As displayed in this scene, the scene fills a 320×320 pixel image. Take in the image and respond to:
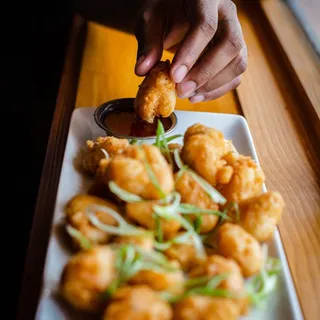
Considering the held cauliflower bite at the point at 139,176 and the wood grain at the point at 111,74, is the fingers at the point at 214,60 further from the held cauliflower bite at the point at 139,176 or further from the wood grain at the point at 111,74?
the held cauliflower bite at the point at 139,176

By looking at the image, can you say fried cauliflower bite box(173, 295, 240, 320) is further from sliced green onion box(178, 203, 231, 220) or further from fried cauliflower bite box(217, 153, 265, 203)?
fried cauliflower bite box(217, 153, 265, 203)

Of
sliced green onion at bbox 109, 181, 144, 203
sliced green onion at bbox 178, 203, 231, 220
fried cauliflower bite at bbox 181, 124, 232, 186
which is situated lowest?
sliced green onion at bbox 109, 181, 144, 203

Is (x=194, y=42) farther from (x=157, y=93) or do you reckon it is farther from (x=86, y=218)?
(x=86, y=218)

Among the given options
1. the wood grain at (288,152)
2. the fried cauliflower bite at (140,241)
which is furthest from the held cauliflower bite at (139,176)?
the wood grain at (288,152)

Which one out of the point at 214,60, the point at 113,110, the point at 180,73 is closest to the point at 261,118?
the point at 214,60

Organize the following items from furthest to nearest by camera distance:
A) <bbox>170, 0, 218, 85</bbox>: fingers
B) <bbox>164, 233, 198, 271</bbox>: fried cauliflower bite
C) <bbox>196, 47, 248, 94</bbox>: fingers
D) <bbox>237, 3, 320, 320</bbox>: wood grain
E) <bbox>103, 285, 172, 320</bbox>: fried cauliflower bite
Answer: <bbox>196, 47, 248, 94</bbox>: fingers, <bbox>170, 0, 218, 85</bbox>: fingers, <bbox>237, 3, 320, 320</bbox>: wood grain, <bbox>164, 233, 198, 271</bbox>: fried cauliflower bite, <bbox>103, 285, 172, 320</bbox>: fried cauliflower bite

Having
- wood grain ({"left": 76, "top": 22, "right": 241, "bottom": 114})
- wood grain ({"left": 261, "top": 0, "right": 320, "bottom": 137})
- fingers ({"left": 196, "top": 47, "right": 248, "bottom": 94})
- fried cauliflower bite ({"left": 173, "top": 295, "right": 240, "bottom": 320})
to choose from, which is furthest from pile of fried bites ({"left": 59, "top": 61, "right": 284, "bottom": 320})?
wood grain ({"left": 261, "top": 0, "right": 320, "bottom": 137})
